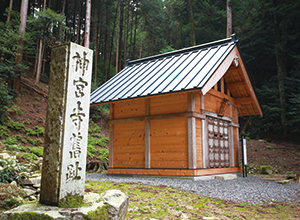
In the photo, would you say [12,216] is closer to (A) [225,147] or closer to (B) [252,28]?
(A) [225,147]

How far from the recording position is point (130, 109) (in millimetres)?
10727

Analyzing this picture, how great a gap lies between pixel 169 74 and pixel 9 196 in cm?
748

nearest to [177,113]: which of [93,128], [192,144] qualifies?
[192,144]

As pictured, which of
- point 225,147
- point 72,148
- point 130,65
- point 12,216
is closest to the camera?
point 12,216

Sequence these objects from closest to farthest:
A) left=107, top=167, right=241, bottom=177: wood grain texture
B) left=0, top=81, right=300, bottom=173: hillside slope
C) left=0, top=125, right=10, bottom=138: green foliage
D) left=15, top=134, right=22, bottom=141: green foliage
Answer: left=107, top=167, right=241, bottom=177: wood grain texture
left=0, top=125, right=10, bottom=138: green foliage
left=15, top=134, right=22, bottom=141: green foliage
left=0, top=81, right=300, bottom=173: hillside slope

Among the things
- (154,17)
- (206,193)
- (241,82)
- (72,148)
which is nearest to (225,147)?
(241,82)

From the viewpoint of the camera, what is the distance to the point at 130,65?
1415cm

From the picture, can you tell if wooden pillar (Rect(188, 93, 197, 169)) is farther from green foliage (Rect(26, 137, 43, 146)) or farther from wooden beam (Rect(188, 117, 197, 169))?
green foliage (Rect(26, 137, 43, 146))

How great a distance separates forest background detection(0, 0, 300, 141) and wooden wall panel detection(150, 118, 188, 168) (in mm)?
7897

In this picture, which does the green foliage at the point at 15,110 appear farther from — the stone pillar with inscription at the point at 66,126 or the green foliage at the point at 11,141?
the stone pillar with inscription at the point at 66,126

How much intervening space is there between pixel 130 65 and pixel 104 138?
731cm

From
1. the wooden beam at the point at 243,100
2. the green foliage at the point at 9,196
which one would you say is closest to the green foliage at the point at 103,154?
the wooden beam at the point at 243,100

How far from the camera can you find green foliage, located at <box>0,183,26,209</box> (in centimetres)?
393

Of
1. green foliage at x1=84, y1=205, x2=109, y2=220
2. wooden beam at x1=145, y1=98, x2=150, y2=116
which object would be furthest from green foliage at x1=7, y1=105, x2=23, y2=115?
Result: green foliage at x1=84, y1=205, x2=109, y2=220
